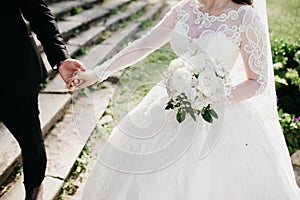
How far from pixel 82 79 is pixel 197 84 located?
0.70m

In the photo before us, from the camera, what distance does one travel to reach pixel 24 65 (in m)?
2.18

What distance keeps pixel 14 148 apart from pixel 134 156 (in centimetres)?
108

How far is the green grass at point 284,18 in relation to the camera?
21.4 feet

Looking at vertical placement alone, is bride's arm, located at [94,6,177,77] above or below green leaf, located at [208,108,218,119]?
above

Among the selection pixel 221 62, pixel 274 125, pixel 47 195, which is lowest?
pixel 47 195

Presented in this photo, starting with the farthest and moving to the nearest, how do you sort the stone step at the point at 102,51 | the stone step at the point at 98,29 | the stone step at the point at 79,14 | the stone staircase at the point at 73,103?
1. the stone step at the point at 79,14
2. the stone step at the point at 98,29
3. the stone step at the point at 102,51
4. the stone staircase at the point at 73,103

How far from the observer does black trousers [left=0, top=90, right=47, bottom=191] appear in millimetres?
2215

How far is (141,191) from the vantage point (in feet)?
7.68

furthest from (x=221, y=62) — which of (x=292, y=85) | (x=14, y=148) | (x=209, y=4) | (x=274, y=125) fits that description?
(x=292, y=85)

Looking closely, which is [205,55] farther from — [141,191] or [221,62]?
[141,191]

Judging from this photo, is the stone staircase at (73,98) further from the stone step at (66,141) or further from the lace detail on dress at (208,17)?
the lace detail on dress at (208,17)

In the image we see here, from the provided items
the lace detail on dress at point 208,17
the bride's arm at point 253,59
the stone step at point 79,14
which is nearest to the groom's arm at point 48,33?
the lace detail on dress at point 208,17

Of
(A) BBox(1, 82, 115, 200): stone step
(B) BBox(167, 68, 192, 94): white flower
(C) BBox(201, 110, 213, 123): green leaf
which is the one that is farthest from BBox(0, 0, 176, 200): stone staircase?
(C) BBox(201, 110, 213, 123): green leaf

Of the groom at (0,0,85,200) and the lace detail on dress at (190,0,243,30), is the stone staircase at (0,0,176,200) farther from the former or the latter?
A: the lace detail on dress at (190,0,243,30)
